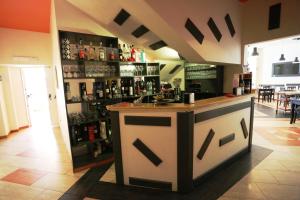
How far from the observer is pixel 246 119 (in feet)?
10.4

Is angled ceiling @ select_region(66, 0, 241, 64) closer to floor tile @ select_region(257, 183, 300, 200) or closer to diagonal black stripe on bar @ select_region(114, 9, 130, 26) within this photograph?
diagonal black stripe on bar @ select_region(114, 9, 130, 26)

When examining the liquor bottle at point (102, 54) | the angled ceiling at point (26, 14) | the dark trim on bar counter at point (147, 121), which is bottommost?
the dark trim on bar counter at point (147, 121)

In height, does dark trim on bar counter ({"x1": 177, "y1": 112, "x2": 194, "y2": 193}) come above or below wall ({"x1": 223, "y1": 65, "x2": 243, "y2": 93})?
below

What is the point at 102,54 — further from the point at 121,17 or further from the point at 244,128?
the point at 244,128

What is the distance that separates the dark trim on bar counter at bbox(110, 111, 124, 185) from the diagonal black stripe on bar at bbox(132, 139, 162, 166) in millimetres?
272

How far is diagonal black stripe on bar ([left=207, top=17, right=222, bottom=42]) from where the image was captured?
9.75ft

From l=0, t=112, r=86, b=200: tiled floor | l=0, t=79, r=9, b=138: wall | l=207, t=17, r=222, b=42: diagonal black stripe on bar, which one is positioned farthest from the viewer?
l=0, t=79, r=9, b=138: wall

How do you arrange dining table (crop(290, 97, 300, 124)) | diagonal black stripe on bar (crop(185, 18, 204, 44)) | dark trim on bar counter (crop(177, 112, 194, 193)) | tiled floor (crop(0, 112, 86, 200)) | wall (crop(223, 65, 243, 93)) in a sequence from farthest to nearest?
dining table (crop(290, 97, 300, 124)) < wall (crop(223, 65, 243, 93)) < diagonal black stripe on bar (crop(185, 18, 204, 44)) < tiled floor (crop(0, 112, 86, 200)) < dark trim on bar counter (crop(177, 112, 194, 193))

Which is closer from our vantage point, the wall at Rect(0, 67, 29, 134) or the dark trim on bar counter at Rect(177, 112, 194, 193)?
the dark trim on bar counter at Rect(177, 112, 194, 193)

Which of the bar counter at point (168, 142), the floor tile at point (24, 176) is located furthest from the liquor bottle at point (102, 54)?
the floor tile at point (24, 176)

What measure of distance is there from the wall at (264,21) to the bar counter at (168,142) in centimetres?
212

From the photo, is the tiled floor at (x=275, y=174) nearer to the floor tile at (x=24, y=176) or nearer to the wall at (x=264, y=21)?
the wall at (x=264, y=21)

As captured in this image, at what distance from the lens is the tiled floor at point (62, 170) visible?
7.45ft

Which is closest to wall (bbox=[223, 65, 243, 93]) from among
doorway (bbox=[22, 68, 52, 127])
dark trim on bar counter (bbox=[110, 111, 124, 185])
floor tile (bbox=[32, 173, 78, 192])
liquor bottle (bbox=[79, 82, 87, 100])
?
dark trim on bar counter (bbox=[110, 111, 124, 185])
